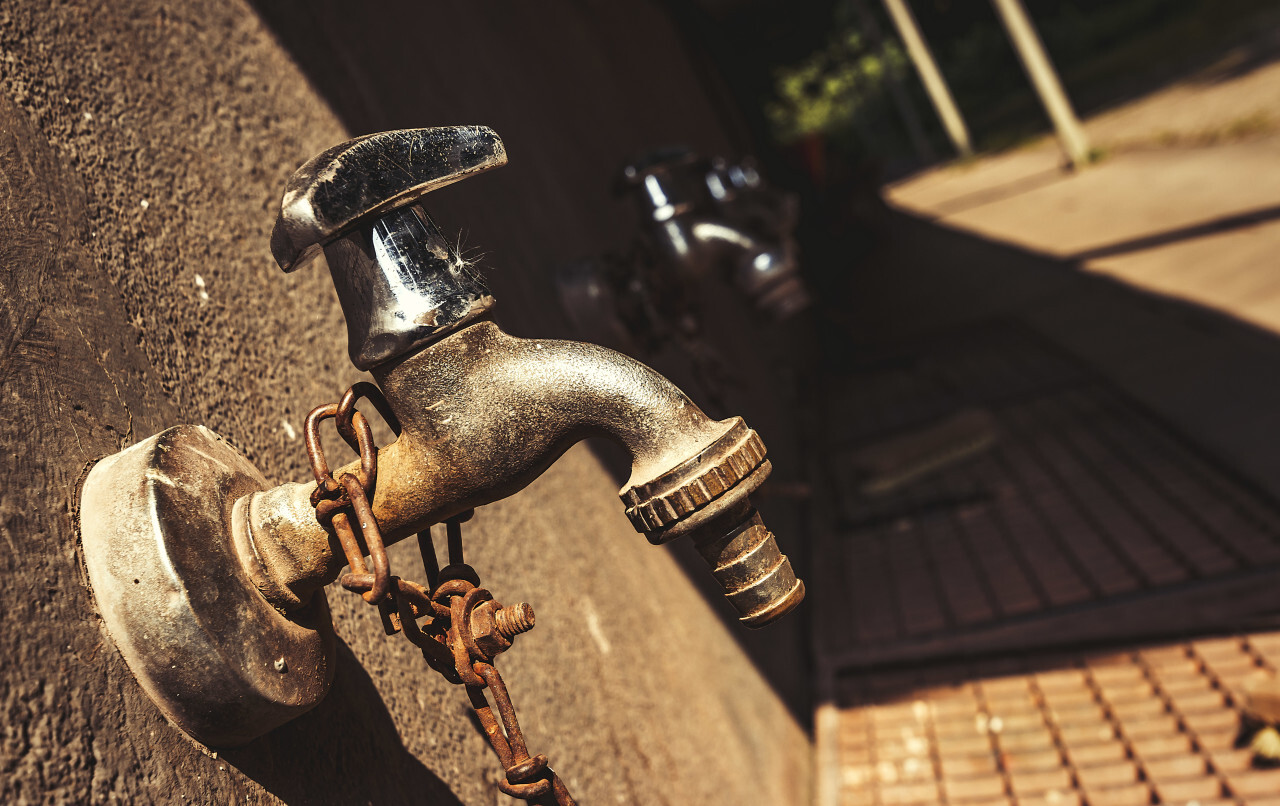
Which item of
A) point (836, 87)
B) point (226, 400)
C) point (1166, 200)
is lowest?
point (1166, 200)

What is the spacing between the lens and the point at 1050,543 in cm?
283

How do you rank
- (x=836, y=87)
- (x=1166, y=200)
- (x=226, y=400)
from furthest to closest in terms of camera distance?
(x=836, y=87)
(x=1166, y=200)
(x=226, y=400)

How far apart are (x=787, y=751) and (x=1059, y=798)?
0.62 metres

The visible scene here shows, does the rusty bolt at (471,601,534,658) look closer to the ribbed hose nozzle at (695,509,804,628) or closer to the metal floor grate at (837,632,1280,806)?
the ribbed hose nozzle at (695,509,804,628)

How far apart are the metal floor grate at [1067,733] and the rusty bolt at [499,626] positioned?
160 centimetres

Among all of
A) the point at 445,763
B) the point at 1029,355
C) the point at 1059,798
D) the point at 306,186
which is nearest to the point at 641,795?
the point at 445,763

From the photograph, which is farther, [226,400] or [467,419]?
[226,400]

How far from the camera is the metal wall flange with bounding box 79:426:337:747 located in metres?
0.60

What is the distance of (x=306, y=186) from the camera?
600 mm

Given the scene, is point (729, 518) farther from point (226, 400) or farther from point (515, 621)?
point (226, 400)

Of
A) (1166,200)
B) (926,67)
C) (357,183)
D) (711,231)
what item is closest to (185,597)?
(357,183)

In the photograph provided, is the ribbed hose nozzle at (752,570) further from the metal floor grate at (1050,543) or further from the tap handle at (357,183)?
the metal floor grate at (1050,543)

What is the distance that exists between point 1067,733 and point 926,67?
1624 cm

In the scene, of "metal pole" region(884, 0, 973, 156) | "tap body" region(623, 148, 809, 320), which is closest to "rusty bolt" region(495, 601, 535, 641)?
"tap body" region(623, 148, 809, 320)
